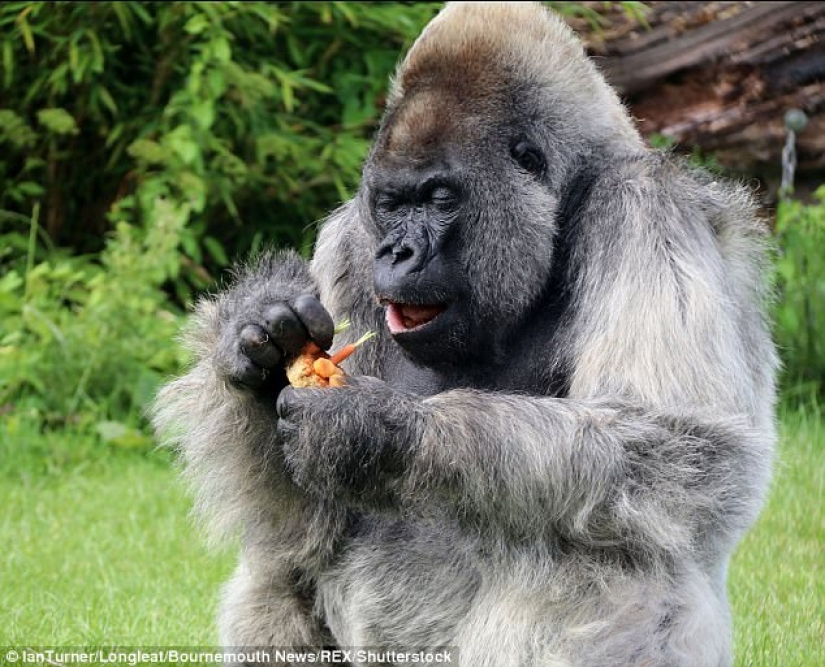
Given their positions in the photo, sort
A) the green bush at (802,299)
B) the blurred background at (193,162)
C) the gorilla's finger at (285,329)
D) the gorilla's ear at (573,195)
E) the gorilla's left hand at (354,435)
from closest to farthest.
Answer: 1. the gorilla's left hand at (354,435)
2. the gorilla's finger at (285,329)
3. the gorilla's ear at (573,195)
4. the blurred background at (193,162)
5. the green bush at (802,299)

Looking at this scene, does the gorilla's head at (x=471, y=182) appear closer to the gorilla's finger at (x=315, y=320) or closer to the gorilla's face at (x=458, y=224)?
the gorilla's face at (x=458, y=224)

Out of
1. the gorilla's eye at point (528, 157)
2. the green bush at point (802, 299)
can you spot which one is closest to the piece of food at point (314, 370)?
the gorilla's eye at point (528, 157)

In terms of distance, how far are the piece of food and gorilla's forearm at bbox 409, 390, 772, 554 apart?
272 mm

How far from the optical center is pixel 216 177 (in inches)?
352

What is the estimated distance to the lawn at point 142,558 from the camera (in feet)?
17.4

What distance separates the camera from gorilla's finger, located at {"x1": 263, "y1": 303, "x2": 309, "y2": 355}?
4.17 metres

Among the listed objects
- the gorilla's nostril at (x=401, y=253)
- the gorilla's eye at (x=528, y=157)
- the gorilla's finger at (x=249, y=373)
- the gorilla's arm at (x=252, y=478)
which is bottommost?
the gorilla's arm at (x=252, y=478)

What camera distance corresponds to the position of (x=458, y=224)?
4.30m

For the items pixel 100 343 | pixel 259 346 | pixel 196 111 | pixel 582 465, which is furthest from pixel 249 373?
pixel 196 111

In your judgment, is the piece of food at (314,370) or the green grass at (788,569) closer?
the piece of food at (314,370)

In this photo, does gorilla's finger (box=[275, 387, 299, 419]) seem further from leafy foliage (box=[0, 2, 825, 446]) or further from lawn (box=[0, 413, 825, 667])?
leafy foliage (box=[0, 2, 825, 446])

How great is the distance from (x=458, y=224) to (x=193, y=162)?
4652mm

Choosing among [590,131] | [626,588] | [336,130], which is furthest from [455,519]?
[336,130]

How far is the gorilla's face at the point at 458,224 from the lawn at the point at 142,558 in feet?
4.40
